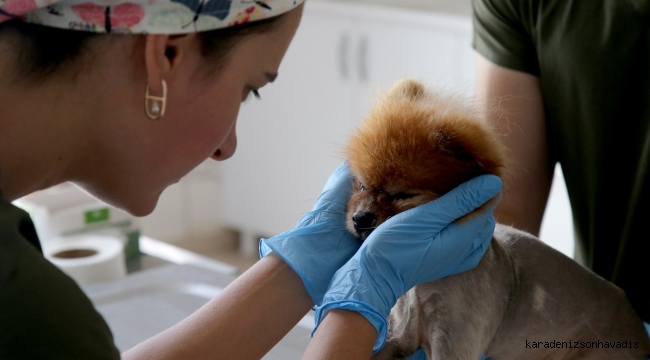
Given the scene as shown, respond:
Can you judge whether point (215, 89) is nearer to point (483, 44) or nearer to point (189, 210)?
point (483, 44)

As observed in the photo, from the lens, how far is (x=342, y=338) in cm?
99

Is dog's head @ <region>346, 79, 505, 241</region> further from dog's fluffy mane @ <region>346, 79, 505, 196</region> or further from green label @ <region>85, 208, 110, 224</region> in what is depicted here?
green label @ <region>85, 208, 110, 224</region>

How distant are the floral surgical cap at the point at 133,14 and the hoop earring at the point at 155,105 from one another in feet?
0.28

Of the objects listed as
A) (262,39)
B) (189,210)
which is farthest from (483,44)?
(189,210)

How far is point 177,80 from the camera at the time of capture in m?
0.75

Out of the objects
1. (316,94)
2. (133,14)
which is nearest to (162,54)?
(133,14)

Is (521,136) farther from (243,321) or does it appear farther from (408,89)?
(243,321)

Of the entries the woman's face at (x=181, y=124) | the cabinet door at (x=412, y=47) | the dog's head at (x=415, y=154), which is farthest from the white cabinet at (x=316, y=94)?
the woman's face at (x=181, y=124)

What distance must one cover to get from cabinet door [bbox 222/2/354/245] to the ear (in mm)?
2456

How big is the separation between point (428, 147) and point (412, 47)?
2.02 metres

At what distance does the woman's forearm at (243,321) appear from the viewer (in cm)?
106

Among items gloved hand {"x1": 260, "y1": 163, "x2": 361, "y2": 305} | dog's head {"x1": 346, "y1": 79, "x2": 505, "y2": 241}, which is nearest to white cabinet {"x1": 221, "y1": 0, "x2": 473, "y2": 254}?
gloved hand {"x1": 260, "y1": 163, "x2": 361, "y2": 305}

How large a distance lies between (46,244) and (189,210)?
2.28 meters

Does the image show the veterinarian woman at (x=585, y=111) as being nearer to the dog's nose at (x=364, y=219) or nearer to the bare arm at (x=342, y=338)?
the dog's nose at (x=364, y=219)
